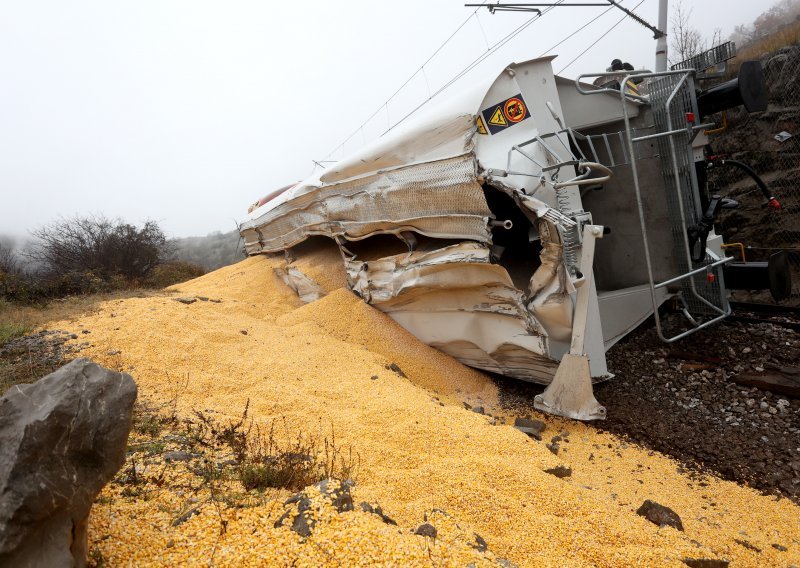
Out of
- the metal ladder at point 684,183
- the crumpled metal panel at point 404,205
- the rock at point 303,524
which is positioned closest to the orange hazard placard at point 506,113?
the crumpled metal panel at point 404,205

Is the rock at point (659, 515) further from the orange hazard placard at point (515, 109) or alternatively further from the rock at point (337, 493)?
the orange hazard placard at point (515, 109)

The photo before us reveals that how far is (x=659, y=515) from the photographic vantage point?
8.93 feet

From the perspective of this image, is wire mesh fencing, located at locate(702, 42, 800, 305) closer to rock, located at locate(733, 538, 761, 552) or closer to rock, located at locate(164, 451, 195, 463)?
rock, located at locate(733, 538, 761, 552)

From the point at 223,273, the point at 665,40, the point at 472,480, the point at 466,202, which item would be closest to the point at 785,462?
the point at 472,480

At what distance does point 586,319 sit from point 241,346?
3.32m

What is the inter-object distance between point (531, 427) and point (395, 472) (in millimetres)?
1641

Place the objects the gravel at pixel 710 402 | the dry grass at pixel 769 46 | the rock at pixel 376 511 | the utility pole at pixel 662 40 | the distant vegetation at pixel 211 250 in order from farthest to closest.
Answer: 1. the distant vegetation at pixel 211 250
2. the dry grass at pixel 769 46
3. the utility pole at pixel 662 40
4. the gravel at pixel 710 402
5. the rock at pixel 376 511

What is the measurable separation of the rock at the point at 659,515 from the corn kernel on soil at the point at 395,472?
0.08m

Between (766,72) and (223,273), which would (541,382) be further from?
(766,72)

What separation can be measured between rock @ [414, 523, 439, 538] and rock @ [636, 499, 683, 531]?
141 cm

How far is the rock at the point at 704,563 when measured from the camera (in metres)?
2.22

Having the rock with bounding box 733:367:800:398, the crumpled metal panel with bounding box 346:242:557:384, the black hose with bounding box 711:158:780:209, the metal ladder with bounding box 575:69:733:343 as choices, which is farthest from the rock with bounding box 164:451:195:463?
the black hose with bounding box 711:158:780:209

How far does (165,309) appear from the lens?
19.5ft

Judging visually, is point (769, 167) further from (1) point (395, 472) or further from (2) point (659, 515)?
(1) point (395, 472)
